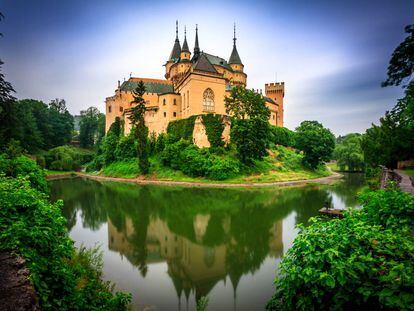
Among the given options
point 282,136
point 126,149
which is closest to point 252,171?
point 282,136

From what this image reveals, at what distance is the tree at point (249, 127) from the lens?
3030cm

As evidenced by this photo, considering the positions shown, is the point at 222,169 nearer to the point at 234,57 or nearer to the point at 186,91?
the point at 186,91

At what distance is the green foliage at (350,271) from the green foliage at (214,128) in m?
29.7

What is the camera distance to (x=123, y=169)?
35.3 m

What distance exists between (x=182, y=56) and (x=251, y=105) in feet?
73.4

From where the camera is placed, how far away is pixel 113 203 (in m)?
19.0

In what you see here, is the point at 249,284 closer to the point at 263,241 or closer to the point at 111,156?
the point at 263,241

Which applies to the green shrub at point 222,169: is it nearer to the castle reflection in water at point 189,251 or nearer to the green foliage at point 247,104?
the green foliage at point 247,104

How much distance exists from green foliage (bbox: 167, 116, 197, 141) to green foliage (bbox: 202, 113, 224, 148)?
7.14 ft

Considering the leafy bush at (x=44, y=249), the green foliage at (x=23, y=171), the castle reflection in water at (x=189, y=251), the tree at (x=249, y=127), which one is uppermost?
the tree at (x=249, y=127)

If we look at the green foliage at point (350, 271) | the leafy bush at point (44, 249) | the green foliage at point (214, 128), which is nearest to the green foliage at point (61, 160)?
the green foliage at point (214, 128)

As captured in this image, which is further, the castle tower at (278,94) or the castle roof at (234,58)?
the castle tower at (278,94)

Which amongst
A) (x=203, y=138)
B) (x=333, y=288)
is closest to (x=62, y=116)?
(x=203, y=138)

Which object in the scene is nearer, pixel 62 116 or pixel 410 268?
pixel 410 268
